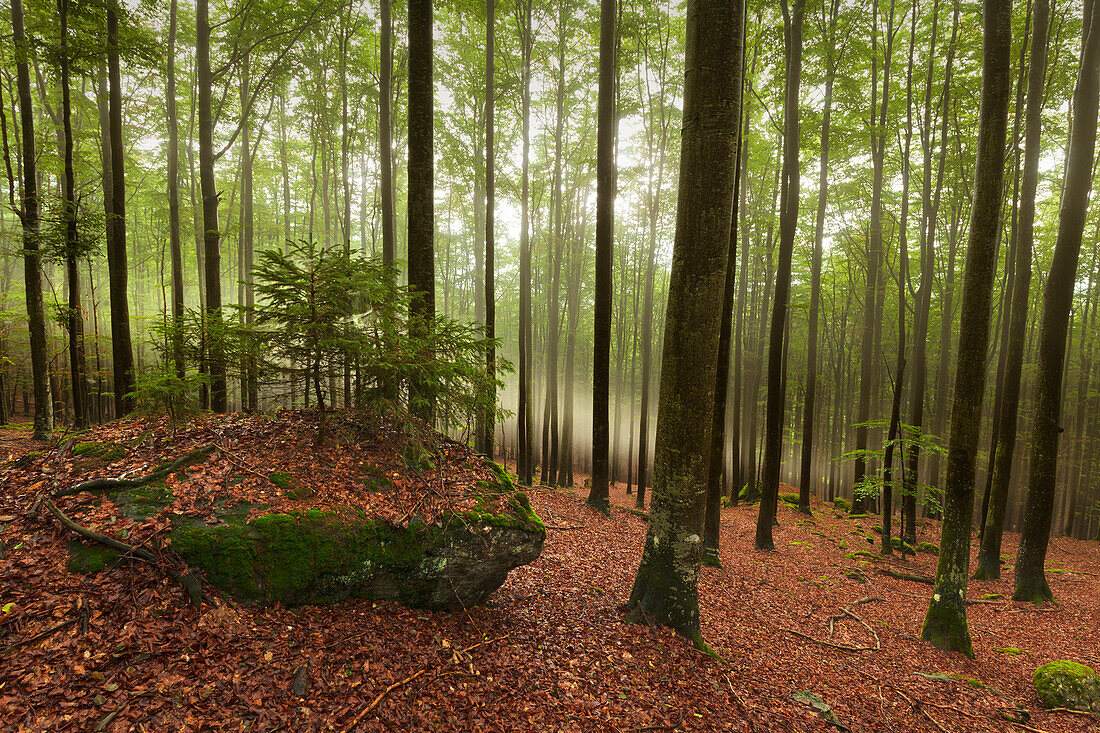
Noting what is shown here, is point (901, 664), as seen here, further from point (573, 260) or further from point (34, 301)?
point (573, 260)

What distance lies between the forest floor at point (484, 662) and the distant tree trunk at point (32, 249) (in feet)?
28.1

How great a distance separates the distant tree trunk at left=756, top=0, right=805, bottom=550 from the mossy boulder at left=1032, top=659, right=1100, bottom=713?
4866mm

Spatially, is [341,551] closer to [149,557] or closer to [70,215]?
[149,557]

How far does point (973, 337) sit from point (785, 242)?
4527 millimetres

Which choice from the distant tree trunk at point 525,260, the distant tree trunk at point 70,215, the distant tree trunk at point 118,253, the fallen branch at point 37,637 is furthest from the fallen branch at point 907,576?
the distant tree trunk at point 70,215

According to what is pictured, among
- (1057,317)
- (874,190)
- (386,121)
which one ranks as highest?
(386,121)

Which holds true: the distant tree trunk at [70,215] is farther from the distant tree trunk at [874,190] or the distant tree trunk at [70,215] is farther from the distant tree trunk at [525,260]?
the distant tree trunk at [874,190]

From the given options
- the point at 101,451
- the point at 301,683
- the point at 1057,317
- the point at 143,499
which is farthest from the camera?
the point at 1057,317

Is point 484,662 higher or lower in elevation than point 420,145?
lower

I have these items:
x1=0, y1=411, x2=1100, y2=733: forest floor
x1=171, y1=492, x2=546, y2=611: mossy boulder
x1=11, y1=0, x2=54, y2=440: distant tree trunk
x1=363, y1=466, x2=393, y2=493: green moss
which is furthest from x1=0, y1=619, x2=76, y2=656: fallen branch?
x1=11, y1=0, x2=54, y2=440: distant tree trunk

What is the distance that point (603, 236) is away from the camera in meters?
9.30

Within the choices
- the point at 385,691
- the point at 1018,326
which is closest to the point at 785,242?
the point at 1018,326

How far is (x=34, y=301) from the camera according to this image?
9.21 meters

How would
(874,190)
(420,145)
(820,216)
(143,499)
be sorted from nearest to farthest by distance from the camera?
(143,499)
(420,145)
(820,216)
(874,190)
